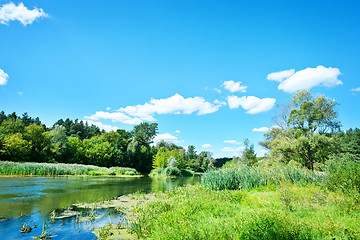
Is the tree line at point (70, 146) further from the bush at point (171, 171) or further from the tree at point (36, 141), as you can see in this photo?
the bush at point (171, 171)

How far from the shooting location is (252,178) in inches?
439

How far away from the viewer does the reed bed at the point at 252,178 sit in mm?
11008

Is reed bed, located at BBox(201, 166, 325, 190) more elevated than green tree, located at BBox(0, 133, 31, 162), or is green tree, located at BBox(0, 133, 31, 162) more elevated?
green tree, located at BBox(0, 133, 31, 162)

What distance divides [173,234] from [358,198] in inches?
221

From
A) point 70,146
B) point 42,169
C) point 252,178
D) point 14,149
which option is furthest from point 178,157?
point 252,178

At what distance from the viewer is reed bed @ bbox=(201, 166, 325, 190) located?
11.0 meters

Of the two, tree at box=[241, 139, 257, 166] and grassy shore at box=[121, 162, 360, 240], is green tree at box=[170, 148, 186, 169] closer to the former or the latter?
tree at box=[241, 139, 257, 166]

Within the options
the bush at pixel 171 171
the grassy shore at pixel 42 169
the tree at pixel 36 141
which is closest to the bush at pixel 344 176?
the grassy shore at pixel 42 169

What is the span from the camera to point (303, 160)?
22.4 meters

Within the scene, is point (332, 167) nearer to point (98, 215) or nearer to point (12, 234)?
point (98, 215)

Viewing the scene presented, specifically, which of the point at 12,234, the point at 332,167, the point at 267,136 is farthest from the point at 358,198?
the point at 267,136

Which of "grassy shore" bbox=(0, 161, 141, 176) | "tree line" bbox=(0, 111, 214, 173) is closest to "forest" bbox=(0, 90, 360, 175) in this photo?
"tree line" bbox=(0, 111, 214, 173)

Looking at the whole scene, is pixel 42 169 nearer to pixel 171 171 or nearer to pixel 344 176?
pixel 171 171

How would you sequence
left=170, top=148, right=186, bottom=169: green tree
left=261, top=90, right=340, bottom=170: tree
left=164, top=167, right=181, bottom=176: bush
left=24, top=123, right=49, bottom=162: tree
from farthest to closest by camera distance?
left=170, top=148, right=186, bottom=169: green tree → left=164, top=167, right=181, bottom=176: bush → left=24, top=123, right=49, bottom=162: tree → left=261, top=90, right=340, bottom=170: tree
